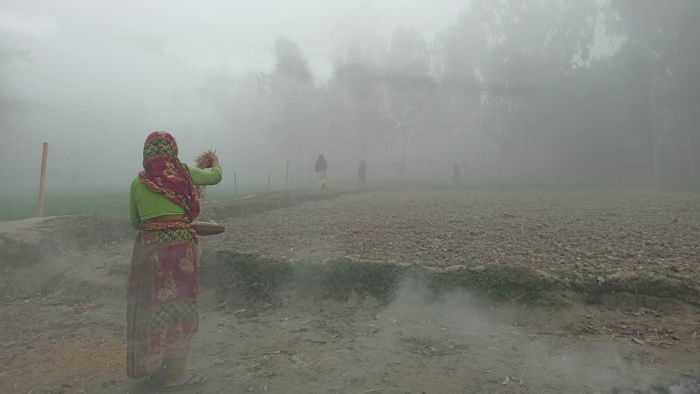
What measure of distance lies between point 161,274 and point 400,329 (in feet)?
7.22

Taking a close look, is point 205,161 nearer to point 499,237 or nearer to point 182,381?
point 182,381

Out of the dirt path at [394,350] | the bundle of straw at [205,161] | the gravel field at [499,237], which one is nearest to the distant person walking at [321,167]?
the gravel field at [499,237]

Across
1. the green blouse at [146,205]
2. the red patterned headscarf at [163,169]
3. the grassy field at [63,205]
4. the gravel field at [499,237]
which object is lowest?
the grassy field at [63,205]

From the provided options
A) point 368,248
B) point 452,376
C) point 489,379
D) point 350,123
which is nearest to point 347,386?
point 452,376

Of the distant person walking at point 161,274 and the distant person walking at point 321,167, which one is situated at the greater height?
the distant person walking at point 321,167

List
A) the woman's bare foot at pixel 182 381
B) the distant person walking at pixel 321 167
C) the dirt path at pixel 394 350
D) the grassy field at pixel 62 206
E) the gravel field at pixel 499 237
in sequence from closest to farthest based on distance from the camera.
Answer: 1. the dirt path at pixel 394 350
2. the woman's bare foot at pixel 182 381
3. the gravel field at pixel 499 237
4. the grassy field at pixel 62 206
5. the distant person walking at pixel 321 167

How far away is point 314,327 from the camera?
15.2 feet

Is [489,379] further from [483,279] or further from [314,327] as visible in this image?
[314,327]

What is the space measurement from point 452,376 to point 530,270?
170 centimetres

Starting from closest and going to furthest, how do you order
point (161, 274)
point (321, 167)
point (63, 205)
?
1. point (161, 274)
2. point (63, 205)
3. point (321, 167)

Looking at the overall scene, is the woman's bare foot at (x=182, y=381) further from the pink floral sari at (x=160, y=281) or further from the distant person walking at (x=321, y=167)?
the distant person walking at (x=321, y=167)

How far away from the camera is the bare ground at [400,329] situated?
11.2ft

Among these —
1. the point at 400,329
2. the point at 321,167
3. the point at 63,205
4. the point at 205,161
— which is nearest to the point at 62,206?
the point at 63,205

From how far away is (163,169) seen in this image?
348 centimetres
